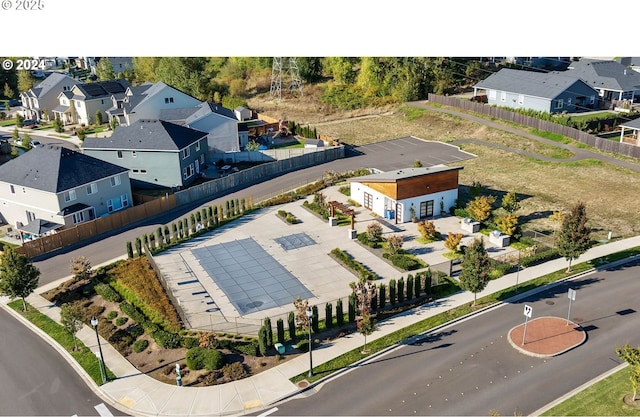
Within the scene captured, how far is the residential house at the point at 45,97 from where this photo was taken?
8938 cm

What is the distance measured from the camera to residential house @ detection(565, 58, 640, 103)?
75375mm

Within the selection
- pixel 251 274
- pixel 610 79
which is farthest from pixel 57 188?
pixel 610 79

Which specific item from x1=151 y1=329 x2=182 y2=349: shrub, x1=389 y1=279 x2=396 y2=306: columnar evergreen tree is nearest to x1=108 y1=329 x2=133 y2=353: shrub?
x1=151 y1=329 x2=182 y2=349: shrub

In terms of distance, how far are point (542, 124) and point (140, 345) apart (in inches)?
2232

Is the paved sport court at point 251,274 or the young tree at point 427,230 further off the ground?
the young tree at point 427,230

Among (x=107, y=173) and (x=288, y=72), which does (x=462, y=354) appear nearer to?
(x=107, y=173)

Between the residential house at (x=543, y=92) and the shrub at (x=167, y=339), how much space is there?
60247mm

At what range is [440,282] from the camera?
116ft

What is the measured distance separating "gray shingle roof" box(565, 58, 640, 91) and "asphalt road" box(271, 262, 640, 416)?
176ft

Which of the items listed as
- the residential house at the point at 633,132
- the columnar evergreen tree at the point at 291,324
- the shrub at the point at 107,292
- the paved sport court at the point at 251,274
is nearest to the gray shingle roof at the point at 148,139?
the paved sport court at the point at 251,274

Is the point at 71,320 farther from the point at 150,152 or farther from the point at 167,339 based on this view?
the point at 150,152

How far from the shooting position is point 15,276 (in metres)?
34.1

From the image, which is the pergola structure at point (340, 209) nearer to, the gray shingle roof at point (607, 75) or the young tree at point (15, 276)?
the young tree at point (15, 276)

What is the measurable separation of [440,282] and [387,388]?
11.1 m
